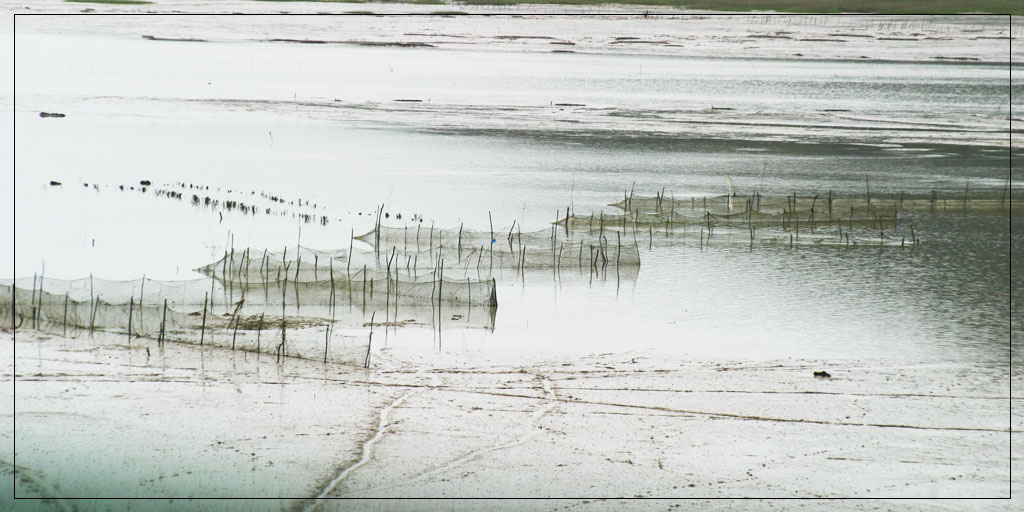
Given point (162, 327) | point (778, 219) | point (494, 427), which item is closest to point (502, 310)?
point (162, 327)

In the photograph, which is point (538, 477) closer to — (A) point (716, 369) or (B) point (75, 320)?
(A) point (716, 369)

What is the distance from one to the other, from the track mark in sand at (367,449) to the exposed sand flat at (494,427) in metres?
0.02

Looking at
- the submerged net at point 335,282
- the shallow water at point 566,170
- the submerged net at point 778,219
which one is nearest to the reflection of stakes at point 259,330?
the submerged net at point 335,282

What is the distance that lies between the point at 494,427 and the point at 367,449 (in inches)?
36.7

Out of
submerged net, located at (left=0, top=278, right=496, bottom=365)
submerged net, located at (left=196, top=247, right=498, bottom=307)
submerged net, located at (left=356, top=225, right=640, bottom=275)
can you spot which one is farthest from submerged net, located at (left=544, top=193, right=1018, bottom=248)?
submerged net, located at (left=0, top=278, right=496, bottom=365)

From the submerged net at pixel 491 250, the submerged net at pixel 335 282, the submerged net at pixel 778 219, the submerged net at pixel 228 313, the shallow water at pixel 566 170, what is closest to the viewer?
the submerged net at pixel 228 313

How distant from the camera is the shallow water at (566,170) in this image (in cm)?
1092

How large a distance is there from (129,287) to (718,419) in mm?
5822

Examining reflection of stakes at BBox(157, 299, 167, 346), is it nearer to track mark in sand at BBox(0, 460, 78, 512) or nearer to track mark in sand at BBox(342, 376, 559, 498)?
track mark in sand at BBox(0, 460, 78, 512)

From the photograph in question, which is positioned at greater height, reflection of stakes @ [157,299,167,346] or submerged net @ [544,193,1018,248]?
submerged net @ [544,193,1018,248]

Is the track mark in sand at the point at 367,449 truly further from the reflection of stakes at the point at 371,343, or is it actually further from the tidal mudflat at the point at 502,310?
the reflection of stakes at the point at 371,343

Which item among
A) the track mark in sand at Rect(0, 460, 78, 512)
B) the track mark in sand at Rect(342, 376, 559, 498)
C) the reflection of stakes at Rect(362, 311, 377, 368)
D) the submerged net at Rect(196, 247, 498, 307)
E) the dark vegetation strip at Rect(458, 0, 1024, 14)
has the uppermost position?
the dark vegetation strip at Rect(458, 0, 1024, 14)

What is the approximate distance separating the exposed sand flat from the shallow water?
931 millimetres

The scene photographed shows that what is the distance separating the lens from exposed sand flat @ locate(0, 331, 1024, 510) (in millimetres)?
6633
